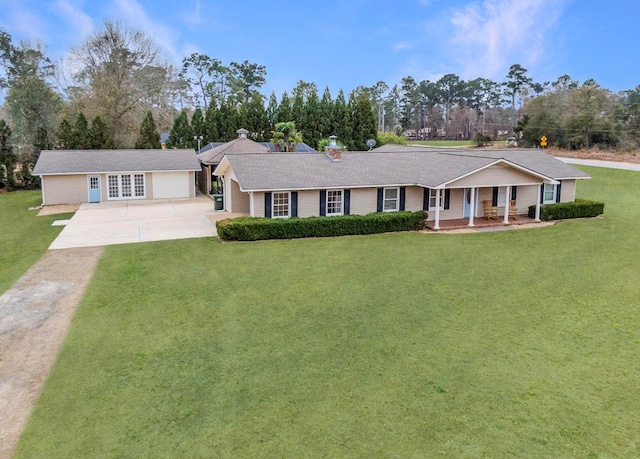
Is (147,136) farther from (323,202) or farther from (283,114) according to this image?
(323,202)

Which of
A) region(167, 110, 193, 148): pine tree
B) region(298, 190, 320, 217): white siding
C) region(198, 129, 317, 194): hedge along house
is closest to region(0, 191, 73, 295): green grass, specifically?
region(198, 129, 317, 194): hedge along house

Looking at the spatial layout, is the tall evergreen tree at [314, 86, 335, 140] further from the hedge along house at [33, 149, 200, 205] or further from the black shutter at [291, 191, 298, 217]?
the black shutter at [291, 191, 298, 217]

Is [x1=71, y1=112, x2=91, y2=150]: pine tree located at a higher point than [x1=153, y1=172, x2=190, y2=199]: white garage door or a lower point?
higher

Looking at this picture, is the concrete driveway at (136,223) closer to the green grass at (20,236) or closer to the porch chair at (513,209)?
A: the green grass at (20,236)

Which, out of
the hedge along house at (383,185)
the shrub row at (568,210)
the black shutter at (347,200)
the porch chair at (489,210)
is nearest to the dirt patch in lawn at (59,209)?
the hedge along house at (383,185)

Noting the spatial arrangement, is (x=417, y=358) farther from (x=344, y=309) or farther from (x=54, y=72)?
(x=54, y=72)
